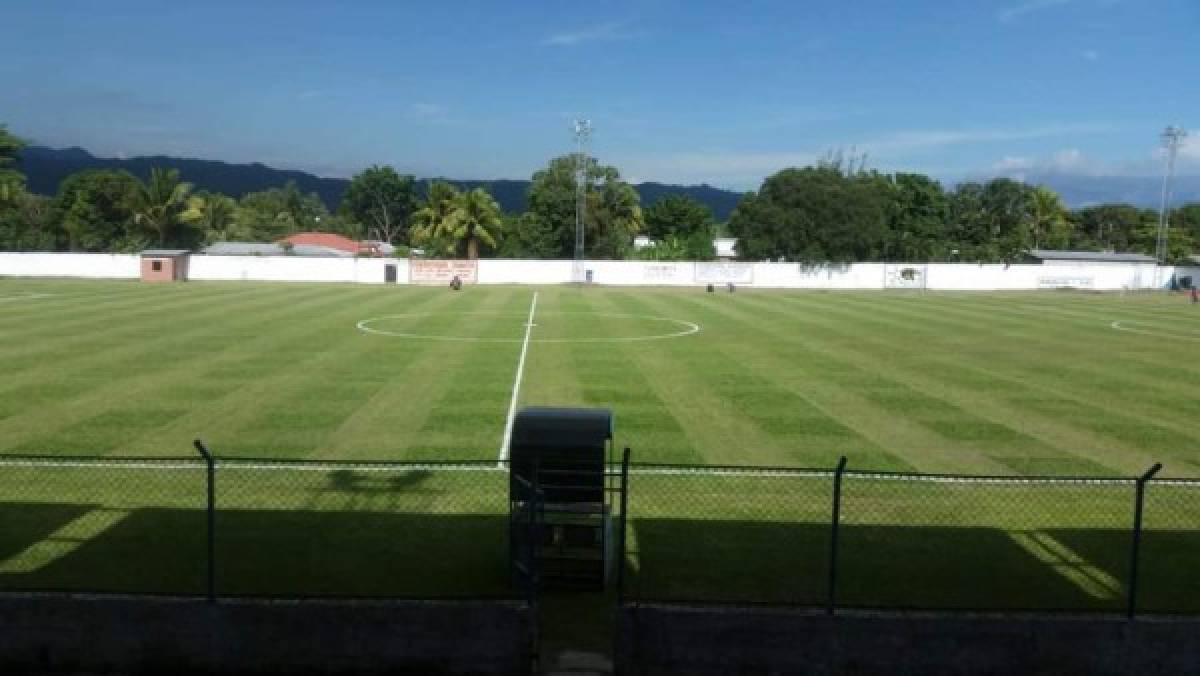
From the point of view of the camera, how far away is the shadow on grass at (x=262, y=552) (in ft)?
32.7

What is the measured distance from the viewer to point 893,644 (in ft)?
28.1

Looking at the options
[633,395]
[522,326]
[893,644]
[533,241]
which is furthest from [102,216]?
[893,644]

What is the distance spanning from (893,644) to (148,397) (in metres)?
17.1

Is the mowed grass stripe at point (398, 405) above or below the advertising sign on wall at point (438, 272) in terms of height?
below

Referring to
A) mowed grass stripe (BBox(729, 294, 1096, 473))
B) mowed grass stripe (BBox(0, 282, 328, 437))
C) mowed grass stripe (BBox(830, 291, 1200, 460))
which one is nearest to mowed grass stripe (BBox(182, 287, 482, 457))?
mowed grass stripe (BBox(0, 282, 328, 437))

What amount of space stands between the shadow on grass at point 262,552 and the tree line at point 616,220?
71061 millimetres

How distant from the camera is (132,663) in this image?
8477 millimetres

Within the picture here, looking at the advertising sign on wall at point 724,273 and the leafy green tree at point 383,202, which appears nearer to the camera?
the advertising sign on wall at point 724,273

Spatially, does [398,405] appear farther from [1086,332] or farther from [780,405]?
[1086,332]

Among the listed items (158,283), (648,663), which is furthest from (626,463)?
(158,283)

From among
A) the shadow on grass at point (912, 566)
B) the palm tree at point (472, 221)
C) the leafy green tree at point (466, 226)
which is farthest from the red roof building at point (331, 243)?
the shadow on grass at point (912, 566)

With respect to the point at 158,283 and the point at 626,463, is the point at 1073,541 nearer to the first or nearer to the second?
the point at 626,463

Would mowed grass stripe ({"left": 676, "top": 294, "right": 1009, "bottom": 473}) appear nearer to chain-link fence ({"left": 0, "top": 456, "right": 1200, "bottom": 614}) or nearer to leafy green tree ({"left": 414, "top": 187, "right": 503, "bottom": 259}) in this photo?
chain-link fence ({"left": 0, "top": 456, "right": 1200, "bottom": 614})

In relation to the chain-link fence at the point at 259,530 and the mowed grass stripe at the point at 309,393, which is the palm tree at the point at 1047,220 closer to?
the mowed grass stripe at the point at 309,393
